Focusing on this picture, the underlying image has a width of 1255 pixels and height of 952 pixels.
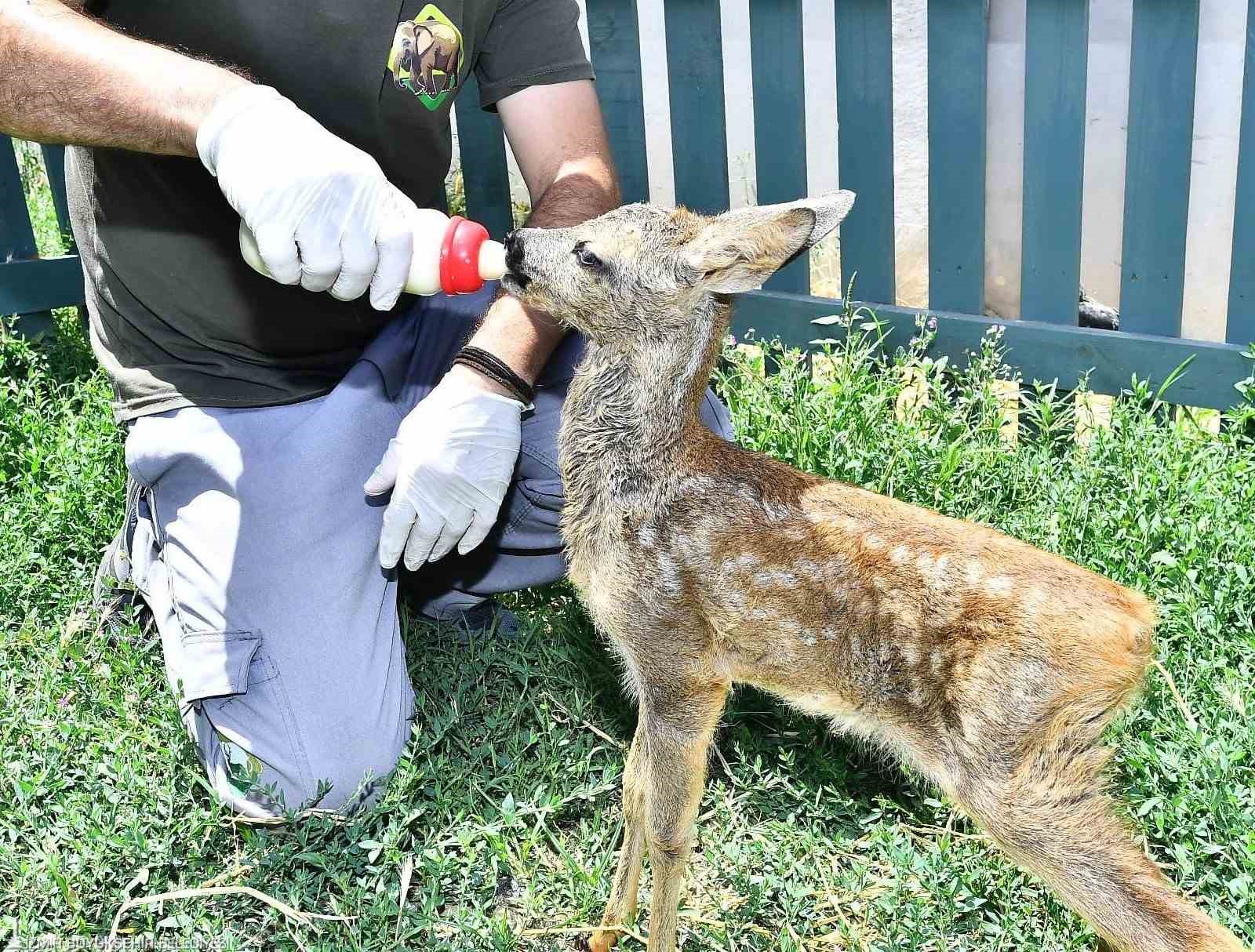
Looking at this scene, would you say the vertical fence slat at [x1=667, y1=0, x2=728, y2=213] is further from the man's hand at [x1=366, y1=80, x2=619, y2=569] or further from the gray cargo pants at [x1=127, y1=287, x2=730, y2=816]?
the gray cargo pants at [x1=127, y1=287, x2=730, y2=816]

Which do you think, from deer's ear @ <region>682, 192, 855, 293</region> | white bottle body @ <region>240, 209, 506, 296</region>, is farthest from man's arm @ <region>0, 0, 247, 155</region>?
deer's ear @ <region>682, 192, 855, 293</region>

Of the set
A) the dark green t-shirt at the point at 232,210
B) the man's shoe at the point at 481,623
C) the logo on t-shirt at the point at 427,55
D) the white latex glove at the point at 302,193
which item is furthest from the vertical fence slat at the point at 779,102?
the white latex glove at the point at 302,193

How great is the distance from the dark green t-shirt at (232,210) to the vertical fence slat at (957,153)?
1.78m

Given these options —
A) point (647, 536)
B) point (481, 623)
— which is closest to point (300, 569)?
point (481, 623)

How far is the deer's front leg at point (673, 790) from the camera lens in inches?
114

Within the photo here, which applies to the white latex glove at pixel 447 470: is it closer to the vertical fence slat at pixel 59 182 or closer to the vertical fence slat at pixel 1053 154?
the vertical fence slat at pixel 1053 154

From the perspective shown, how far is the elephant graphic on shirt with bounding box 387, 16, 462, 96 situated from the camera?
361cm

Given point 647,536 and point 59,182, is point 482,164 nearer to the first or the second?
point 59,182

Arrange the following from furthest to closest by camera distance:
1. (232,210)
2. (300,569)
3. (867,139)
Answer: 1. (867,139)
2. (300,569)
3. (232,210)

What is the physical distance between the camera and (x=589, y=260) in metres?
2.95

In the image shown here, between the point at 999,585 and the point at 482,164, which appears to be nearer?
the point at 999,585

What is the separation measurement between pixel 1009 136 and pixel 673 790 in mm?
4002

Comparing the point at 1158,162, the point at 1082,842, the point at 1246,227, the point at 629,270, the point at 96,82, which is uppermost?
the point at 96,82

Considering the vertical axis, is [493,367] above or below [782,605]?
above
